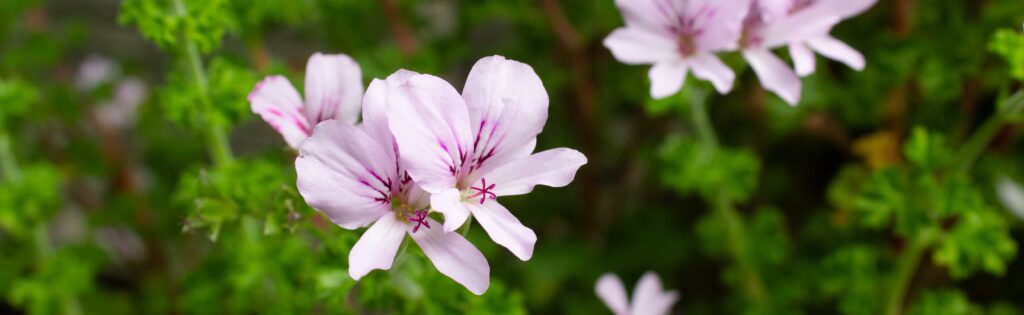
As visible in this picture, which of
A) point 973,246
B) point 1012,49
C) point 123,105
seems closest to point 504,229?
point 1012,49

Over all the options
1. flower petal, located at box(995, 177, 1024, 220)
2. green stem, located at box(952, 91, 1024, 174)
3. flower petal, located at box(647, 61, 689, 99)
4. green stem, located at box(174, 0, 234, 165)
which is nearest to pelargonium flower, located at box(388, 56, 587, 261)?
flower petal, located at box(647, 61, 689, 99)

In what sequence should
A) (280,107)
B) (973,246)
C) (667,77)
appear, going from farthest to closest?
1. (973,246)
2. (667,77)
3. (280,107)

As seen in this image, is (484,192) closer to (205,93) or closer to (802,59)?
(802,59)

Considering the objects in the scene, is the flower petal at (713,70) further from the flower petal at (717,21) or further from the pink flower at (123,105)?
the pink flower at (123,105)

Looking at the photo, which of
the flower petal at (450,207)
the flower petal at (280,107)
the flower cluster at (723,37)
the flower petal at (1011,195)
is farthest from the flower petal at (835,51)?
the flower petal at (1011,195)

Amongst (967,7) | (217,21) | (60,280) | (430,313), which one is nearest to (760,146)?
(967,7)

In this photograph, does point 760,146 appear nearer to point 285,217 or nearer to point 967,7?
point 967,7

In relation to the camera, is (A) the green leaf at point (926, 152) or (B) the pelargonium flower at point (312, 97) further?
(A) the green leaf at point (926, 152)
